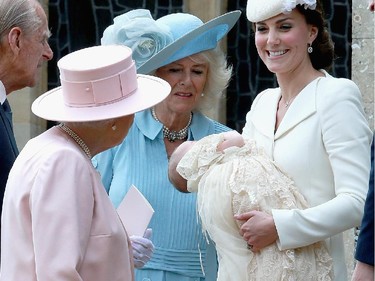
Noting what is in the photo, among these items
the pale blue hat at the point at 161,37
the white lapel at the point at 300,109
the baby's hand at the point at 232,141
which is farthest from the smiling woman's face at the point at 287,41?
the pale blue hat at the point at 161,37

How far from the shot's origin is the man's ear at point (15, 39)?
5141 mm

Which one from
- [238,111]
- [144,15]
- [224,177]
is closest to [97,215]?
[224,177]

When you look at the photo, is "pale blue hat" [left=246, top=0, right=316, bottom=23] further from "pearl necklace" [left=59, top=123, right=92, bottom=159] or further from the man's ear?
"pearl necklace" [left=59, top=123, right=92, bottom=159]

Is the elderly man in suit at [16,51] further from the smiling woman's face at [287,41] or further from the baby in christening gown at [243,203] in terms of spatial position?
the smiling woman's face at [287,41]

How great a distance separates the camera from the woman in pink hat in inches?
158

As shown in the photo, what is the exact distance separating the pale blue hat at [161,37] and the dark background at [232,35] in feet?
7.43

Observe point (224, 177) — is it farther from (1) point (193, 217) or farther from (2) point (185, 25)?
(2) point (185, 25)

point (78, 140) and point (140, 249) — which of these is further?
point (140, 249)

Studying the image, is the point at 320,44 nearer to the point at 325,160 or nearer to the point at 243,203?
the point at 325,160

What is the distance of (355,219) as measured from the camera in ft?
16.2

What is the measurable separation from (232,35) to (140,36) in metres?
2.55

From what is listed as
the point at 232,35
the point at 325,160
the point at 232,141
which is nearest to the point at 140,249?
the point at 232,141

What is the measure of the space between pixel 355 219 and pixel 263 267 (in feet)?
1.28

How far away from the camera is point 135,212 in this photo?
15.9 feet
